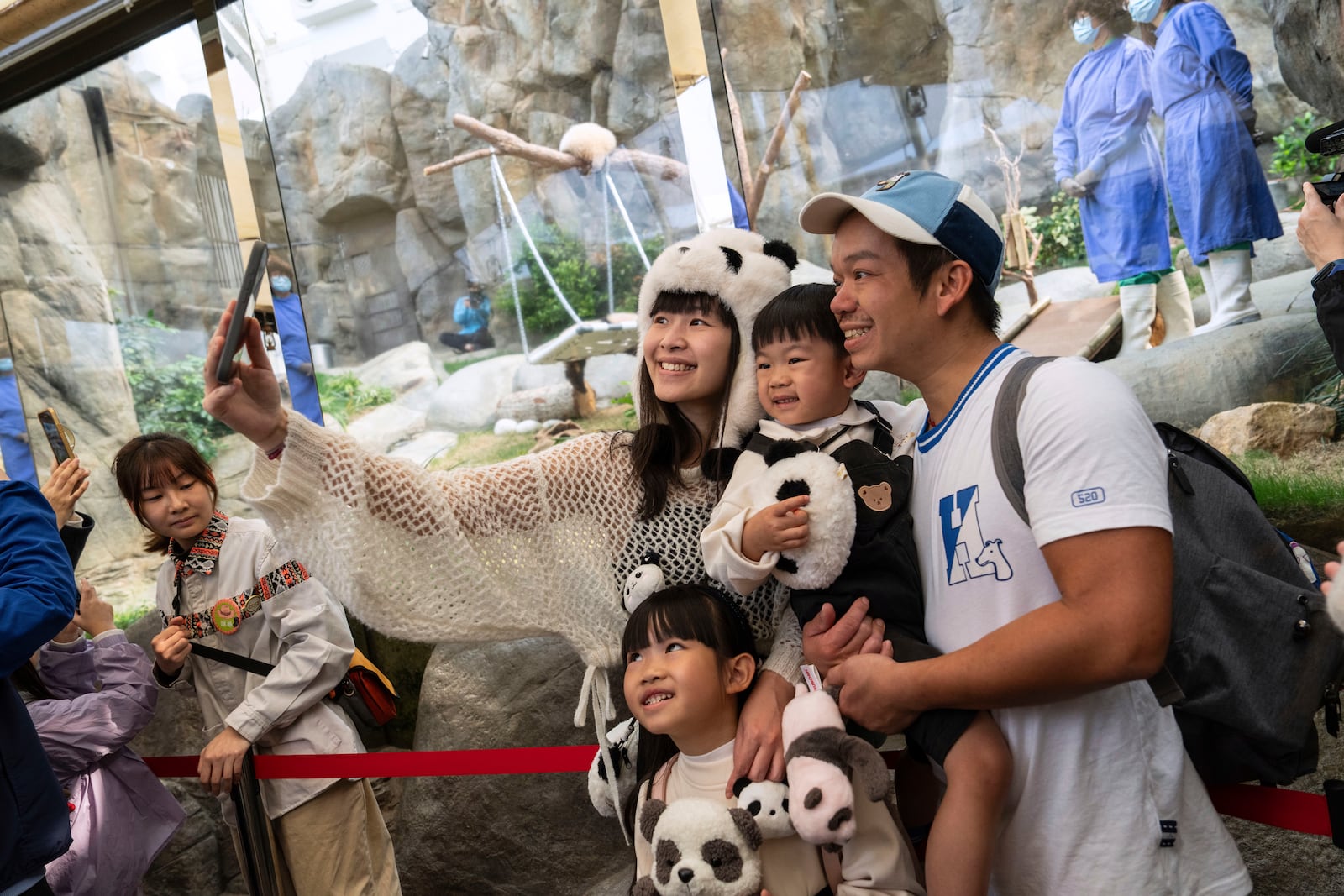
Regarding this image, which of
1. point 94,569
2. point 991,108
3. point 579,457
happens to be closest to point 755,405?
point 579,457

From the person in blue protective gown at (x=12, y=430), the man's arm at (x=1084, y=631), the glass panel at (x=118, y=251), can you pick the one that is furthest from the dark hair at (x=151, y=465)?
the person in blue protective gown at (x=12, y=430)

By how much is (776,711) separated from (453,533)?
78 centimetres

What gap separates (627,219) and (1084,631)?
12.9 ft

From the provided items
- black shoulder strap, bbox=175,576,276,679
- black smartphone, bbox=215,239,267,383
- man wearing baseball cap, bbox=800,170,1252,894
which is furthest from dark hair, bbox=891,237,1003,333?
black shoulder strap, bbox=175,576,276,679

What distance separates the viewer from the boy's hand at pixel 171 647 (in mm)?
2781

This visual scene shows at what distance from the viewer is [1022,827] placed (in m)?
1.41

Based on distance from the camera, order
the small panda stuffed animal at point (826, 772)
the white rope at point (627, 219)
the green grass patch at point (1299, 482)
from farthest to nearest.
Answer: the white rope at point (627, 219) < the green grass patch at point (1299, 482) < the small panda stuffed animal at point (826, 772)

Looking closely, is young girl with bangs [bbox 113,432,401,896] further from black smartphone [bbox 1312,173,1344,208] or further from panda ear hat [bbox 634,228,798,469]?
black smartphone [bbox 1312,173,1344,208]

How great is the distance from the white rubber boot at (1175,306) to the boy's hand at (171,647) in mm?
3903

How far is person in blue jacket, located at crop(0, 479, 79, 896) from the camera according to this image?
194 centimetres

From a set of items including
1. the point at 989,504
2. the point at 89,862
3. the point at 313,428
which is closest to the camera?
the point at 989,504

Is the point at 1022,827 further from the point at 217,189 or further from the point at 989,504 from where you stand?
the point at 217,189

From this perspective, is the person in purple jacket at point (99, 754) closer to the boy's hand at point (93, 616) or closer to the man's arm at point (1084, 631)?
the boy's hand at point (93, 616)

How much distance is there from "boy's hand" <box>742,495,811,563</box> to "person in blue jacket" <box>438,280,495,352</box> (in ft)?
12.9
